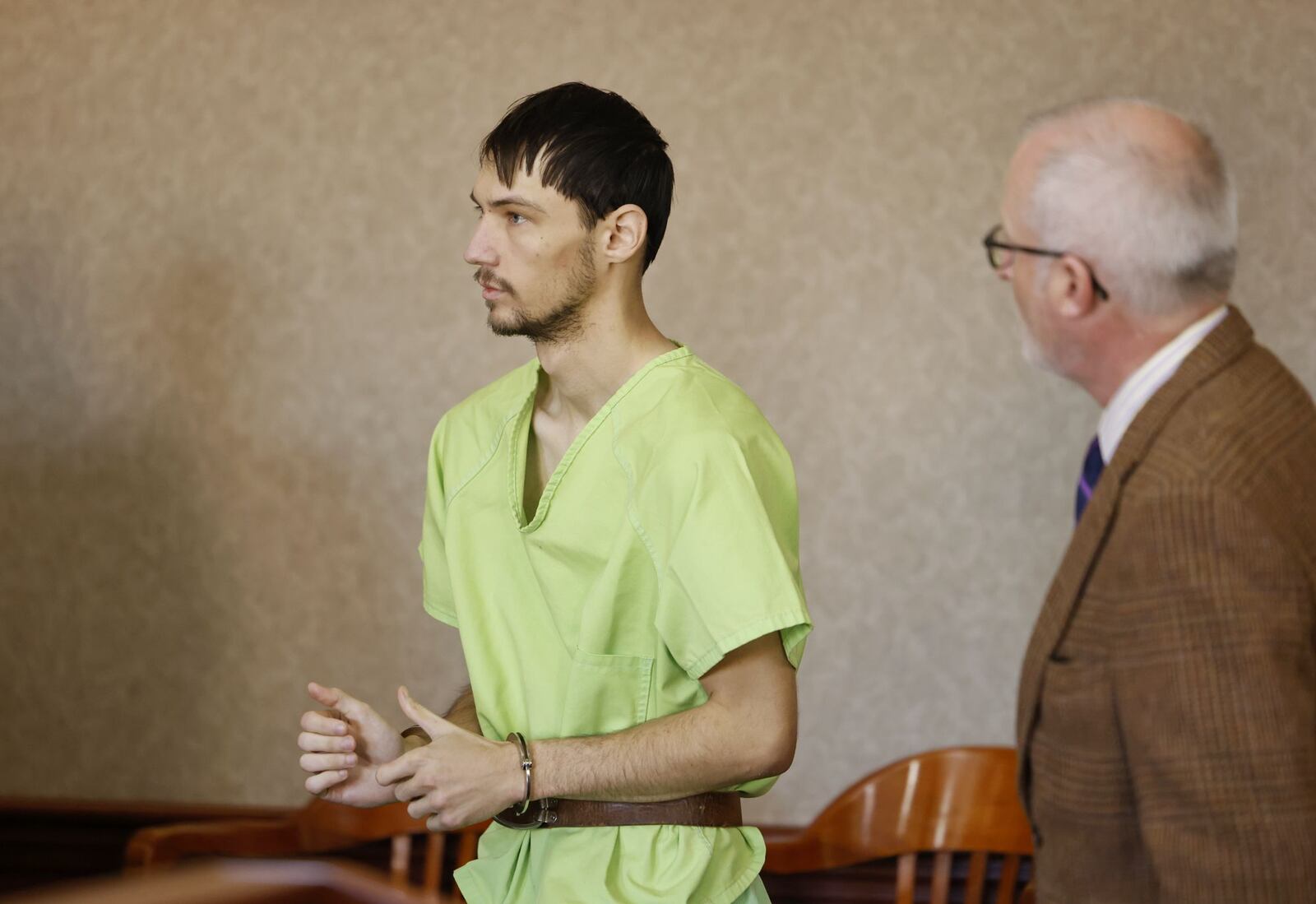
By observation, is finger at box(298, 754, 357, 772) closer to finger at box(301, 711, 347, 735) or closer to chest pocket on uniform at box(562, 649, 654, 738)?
finger at box(301, 711, 347, 735)

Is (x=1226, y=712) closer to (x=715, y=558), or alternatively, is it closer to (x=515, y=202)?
(x=715, y=558)

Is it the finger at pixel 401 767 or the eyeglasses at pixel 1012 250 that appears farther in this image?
the finger at pixel 401 767

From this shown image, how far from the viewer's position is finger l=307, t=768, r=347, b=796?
5.57 ft

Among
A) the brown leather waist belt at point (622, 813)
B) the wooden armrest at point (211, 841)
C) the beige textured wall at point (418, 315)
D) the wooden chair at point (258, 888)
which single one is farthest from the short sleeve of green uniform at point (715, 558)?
the beige textured wall at point (418, 315)

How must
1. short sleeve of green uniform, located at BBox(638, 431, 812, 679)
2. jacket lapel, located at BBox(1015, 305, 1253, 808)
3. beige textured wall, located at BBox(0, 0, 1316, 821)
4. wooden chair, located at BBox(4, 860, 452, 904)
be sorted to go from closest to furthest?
wooden chair, located at BBox(4, 860, 452, 904) → jacket lapel, located at BBox(1015, 305, 1253, 808) → short sleeve of green uniform, located at BBox(638, 431, 812, 679) → beige textured wall, located at BBox(0, 0, 1316, 821)

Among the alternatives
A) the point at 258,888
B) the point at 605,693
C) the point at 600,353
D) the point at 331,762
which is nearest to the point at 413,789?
the point at 331,762

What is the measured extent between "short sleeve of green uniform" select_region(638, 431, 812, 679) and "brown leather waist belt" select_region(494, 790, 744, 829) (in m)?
0.19

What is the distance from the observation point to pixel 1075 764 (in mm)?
1267

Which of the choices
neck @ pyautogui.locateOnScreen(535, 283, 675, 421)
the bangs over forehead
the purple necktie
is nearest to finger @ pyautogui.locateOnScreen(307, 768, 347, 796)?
neck @ pyautogui.locateOnScreen(535, 283, 675, 421)

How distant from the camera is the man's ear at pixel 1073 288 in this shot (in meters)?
1.31

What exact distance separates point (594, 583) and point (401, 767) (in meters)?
0.32

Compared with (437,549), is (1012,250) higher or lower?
higher

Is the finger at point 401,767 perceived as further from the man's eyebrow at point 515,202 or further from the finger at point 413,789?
the man's eyebrow at point 515,202

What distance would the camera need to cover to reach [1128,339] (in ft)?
4.34
